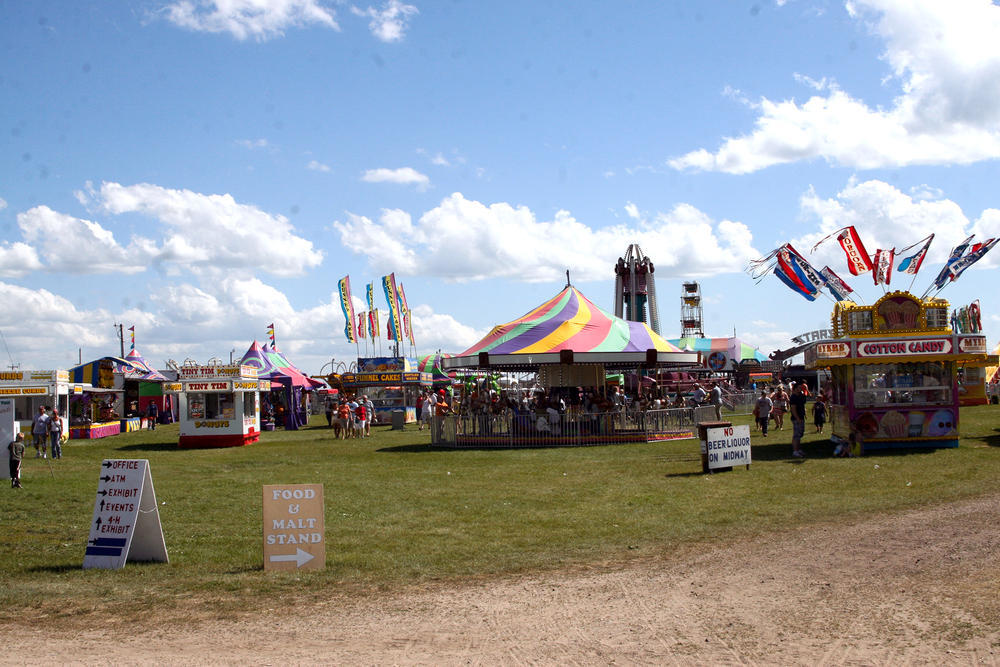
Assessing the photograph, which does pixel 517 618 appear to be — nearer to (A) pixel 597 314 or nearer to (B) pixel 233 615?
(B) pixel 233 615

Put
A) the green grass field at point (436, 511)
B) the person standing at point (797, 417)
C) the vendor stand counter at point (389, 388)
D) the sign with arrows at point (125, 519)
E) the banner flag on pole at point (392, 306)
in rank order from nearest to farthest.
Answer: the green grass field at point (436, 511) → the sign with arrows at point (125, 519) → the person standing at point (797, 417) → the vendor stand counter at point (389, 388) → the banner flag on pole at point (392, 306)

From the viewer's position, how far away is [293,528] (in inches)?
357

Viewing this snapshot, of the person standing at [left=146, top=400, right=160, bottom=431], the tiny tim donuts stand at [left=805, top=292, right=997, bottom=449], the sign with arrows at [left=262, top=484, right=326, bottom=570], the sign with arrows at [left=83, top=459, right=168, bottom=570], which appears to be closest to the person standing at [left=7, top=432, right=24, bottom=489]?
the sign with arrows at [left=83, top=459, right=168, bottom=570]

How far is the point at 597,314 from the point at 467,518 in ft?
52.8

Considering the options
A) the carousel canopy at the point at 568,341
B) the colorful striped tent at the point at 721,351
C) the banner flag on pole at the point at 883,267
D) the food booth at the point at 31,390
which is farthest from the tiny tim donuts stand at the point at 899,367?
the colorful striped tent at the point at 721,351

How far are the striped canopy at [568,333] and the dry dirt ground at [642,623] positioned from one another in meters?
16.1

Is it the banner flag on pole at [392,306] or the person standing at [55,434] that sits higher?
the banner flag on pole at [392,306]

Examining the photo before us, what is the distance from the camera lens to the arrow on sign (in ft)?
29.5

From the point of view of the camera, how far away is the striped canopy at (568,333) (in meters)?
25.2

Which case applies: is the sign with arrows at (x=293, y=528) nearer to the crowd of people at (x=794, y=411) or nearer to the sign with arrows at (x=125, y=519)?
the sign with arrows at (x=125, y=519)

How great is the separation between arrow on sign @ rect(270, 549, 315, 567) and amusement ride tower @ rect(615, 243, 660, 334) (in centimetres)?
6422

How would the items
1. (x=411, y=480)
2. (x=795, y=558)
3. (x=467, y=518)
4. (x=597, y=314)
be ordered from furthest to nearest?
(x=597, y=314) → (x=411, y=480) → (x=467, y=518) → (x=795, y=558)

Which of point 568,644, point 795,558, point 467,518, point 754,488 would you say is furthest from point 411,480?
point 568,644

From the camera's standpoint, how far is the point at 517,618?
23.6 feet
